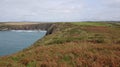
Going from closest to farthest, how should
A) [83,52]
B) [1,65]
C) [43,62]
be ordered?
1. [1,65]
2. [43,62]
3. [83,52]

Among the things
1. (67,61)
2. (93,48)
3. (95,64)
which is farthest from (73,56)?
(93,48)

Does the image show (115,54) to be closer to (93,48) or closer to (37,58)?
(93,48)

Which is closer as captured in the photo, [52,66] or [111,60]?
[52,66]

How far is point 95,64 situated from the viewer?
17359mm

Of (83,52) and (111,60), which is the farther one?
(83,52)

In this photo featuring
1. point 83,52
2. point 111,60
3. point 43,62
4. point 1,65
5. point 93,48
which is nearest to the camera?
point 1,65

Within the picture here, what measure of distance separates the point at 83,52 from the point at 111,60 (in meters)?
2.85

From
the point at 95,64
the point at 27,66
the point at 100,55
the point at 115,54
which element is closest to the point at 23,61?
the point at 27,66

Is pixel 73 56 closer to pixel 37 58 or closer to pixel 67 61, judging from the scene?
pixel 67 61

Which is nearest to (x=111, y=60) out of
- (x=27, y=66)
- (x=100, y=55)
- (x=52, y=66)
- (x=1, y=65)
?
(x=100, y=55)

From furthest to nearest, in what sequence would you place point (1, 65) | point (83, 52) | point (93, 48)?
1. point (93, 48)
2. point (83, 52)
3. point (1, 65)

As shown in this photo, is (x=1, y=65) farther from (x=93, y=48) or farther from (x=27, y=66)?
(x=93, y=48)

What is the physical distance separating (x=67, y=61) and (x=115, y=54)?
501cm

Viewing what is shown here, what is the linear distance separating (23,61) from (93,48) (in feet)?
26.6
